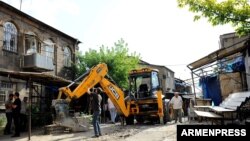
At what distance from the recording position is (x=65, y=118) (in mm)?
13406

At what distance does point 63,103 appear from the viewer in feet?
43.8

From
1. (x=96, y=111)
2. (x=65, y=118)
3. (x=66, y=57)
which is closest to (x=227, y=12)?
(x=96, y=111)

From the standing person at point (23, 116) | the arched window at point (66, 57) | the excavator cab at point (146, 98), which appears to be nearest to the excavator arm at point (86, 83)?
the excavator cab at point (146, 98)

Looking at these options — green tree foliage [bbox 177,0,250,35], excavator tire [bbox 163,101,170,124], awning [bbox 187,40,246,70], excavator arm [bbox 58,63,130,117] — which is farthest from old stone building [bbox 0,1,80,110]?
green tree foliage [bbox 177,0,250,35]

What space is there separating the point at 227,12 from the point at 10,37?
14.8 m

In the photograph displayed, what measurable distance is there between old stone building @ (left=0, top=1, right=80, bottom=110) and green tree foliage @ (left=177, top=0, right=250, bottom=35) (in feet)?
37.1

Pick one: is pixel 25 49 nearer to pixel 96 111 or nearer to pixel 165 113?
pixel 165 113

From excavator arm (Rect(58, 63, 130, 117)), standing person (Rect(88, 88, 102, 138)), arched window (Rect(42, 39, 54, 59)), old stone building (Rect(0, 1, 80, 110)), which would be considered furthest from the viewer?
arched window (Rect(42, 39, 54, 59))

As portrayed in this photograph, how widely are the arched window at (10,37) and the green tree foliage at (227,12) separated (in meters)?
13.6

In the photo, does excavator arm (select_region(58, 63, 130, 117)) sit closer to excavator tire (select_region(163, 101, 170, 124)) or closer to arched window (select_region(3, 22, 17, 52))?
excavator tire (select_region(163, 101, 170, 124))

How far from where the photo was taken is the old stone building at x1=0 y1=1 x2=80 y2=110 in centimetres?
1919

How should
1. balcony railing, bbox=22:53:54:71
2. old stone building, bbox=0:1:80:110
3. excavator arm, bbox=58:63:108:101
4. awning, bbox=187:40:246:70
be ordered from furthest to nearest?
balcony railing, bbox=22:53:54:71 → old stone building, bbox=0:1:80:110 → awning, bbox=187:40:246:70 → excavator arm, bbox=58:63:108:101

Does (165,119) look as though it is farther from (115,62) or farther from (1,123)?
(115,62)

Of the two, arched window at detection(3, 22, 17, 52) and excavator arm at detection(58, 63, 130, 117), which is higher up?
arched window at detection(3, 22, 17, 52)
